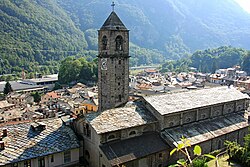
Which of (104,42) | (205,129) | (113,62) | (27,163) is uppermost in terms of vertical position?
(104,42)

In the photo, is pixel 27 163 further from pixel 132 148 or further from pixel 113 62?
pixel 113 62

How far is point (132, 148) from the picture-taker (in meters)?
26.2

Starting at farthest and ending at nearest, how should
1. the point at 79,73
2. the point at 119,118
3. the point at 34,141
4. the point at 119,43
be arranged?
the point at 79,73 → the point at 119,43 → the point at 119,118 → the point at 34,141

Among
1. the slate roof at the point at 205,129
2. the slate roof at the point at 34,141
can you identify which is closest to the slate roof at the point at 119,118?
the slate roof at the point at 205,129

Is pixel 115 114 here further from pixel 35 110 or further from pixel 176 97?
pixel 35 110

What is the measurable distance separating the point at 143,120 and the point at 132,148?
3.77 meters

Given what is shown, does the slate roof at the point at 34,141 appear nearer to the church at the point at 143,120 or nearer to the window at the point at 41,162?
the window at the point at 41,162

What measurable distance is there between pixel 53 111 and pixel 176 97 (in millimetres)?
31026

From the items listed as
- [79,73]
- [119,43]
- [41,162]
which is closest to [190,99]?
[119,43]

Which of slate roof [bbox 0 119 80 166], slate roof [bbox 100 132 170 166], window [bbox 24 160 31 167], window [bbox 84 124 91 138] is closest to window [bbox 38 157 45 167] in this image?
slate roof [bbox 0 119 80 166]

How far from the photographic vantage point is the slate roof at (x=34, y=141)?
23.7m

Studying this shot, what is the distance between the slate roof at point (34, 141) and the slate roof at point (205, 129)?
10338mm

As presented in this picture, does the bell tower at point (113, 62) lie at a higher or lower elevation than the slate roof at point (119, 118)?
higher

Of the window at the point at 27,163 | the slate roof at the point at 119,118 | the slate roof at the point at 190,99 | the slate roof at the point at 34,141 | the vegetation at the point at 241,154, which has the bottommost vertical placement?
the vegetation at the point at 241,154
